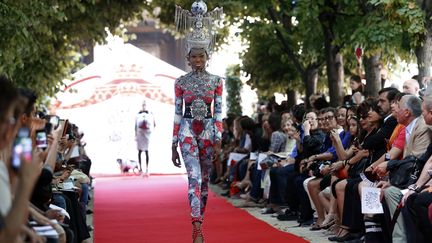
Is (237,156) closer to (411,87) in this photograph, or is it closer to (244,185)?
(244,185)

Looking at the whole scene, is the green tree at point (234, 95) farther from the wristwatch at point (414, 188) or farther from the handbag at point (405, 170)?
the wristwatch at point (414, 188)

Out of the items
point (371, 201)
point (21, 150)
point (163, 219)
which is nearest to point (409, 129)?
point (371, 201)

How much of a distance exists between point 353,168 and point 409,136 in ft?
5.14

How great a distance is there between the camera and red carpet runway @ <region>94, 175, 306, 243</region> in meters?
10.5

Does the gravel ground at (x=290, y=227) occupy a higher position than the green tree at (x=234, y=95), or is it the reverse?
the green tree at (x=234, y=95)

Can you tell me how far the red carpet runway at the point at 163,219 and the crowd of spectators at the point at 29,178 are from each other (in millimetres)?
1457

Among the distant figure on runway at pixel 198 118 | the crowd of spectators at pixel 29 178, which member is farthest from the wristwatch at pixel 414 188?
the crowd of spectators at pixel 29 178

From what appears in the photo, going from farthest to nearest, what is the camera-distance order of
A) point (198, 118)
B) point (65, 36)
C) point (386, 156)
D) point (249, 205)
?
point (65, 36), point (249, 205), point (198, 118), point (386, 156)

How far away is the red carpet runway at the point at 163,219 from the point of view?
34.6ft

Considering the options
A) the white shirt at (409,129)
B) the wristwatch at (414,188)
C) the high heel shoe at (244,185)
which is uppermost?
the white shirt at (409,129)

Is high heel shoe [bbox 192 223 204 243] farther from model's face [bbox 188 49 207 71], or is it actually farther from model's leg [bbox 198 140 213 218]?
model's face [bbox 188 49 207 71]

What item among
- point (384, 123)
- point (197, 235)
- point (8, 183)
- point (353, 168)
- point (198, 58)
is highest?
point (198, 58)

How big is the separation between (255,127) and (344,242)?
7185 millimetres

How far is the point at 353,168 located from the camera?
1027cm
